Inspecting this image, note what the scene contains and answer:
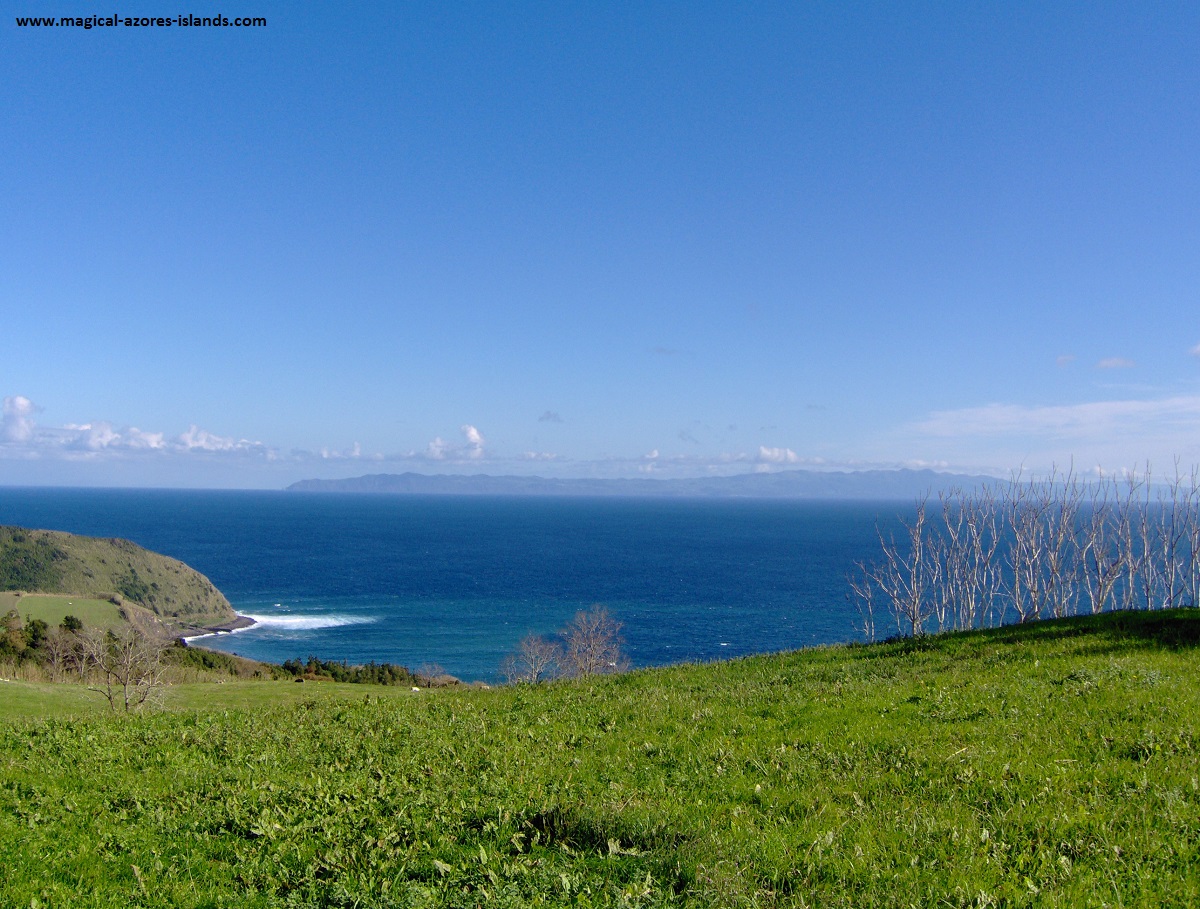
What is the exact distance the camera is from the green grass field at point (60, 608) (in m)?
88.8

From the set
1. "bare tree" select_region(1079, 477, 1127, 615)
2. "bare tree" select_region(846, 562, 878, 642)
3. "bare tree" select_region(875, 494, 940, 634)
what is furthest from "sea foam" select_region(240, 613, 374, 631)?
"bare tree" select_region(1079, 477, 1127, 615)

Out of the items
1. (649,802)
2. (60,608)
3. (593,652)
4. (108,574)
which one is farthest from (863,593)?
(108,574)

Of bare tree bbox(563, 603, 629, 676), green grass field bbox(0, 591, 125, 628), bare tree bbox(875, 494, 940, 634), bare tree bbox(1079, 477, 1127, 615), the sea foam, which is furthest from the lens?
the sea foam

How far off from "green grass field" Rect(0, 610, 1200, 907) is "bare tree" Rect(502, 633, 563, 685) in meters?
52.6

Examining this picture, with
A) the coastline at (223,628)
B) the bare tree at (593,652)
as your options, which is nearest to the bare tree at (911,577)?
the bare tree at (593,652)

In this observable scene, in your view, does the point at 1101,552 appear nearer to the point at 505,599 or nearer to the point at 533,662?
the point at 533,662

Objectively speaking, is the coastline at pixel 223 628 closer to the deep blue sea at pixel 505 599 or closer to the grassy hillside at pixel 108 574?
the deep blue sea at pixel 505 599

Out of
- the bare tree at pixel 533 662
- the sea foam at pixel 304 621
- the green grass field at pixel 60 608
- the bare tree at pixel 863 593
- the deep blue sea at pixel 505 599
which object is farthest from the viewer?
the sea foam at pixel 304 621

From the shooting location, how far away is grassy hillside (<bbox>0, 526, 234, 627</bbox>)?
115 meters

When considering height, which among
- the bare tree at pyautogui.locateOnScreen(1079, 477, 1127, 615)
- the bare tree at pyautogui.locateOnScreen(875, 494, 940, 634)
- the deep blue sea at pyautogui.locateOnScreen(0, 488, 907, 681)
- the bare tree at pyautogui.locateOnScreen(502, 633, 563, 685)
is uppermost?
the bare tree at pyautogui.locateOnScreen(1079, 477, 1127, 615)

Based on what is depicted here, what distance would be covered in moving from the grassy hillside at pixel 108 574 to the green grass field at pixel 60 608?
13554 mm

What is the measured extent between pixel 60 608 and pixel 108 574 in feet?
116

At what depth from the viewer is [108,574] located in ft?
Answer: 409

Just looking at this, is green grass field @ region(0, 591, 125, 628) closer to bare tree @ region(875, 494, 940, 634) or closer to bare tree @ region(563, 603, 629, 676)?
bare tree @ region(563, 603, 629, 676)
